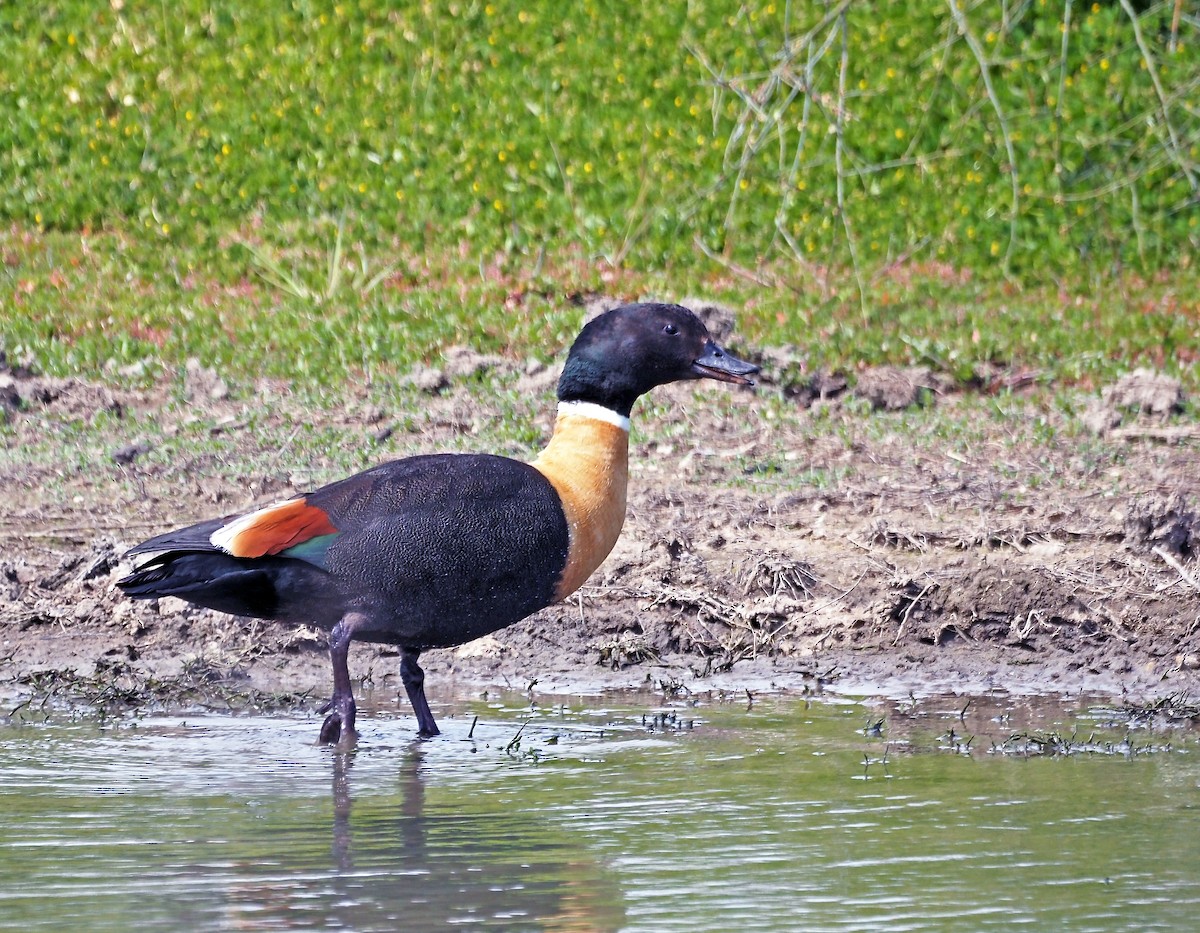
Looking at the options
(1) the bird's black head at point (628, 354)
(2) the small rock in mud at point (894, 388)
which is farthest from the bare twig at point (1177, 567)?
(2) the small rock in mud at point (894, 388)

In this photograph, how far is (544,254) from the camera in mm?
11969

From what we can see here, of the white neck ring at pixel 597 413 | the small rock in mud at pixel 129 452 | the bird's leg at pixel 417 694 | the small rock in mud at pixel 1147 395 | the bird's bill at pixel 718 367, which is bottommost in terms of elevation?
the bird's leg at pixel 417 694

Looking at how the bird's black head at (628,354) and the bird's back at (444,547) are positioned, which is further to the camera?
the bird's black head at (628,354)

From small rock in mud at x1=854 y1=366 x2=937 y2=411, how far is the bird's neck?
3424mm

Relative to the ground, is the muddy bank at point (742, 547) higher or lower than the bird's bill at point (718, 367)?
lower

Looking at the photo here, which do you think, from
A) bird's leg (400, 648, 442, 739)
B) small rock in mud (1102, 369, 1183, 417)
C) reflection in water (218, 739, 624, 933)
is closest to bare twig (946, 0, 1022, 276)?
small rock in mud (1102, 369, 1183, 417)

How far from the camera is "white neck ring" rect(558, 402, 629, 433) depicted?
623cm

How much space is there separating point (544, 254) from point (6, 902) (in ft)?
27.0

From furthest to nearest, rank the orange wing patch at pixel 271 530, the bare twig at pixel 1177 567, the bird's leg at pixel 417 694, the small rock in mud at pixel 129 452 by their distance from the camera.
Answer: the small rock in mud at pixel 129 452 < the bare twig at pixel 1177 567 < the bird's leg at pixel 417 694 < the orange wing patch at pixel 271 530

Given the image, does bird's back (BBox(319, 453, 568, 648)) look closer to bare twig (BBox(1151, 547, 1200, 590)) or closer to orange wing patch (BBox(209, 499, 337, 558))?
orange wing patch (BBox(209, 499, 337, 558))

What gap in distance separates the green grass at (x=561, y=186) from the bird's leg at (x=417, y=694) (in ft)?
12.4

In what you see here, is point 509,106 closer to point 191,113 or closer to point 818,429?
point 191,113

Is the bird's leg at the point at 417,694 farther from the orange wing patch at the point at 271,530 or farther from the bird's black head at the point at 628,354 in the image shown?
the bird's black head at the point at 628,354

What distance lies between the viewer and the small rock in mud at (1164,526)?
729 cm
